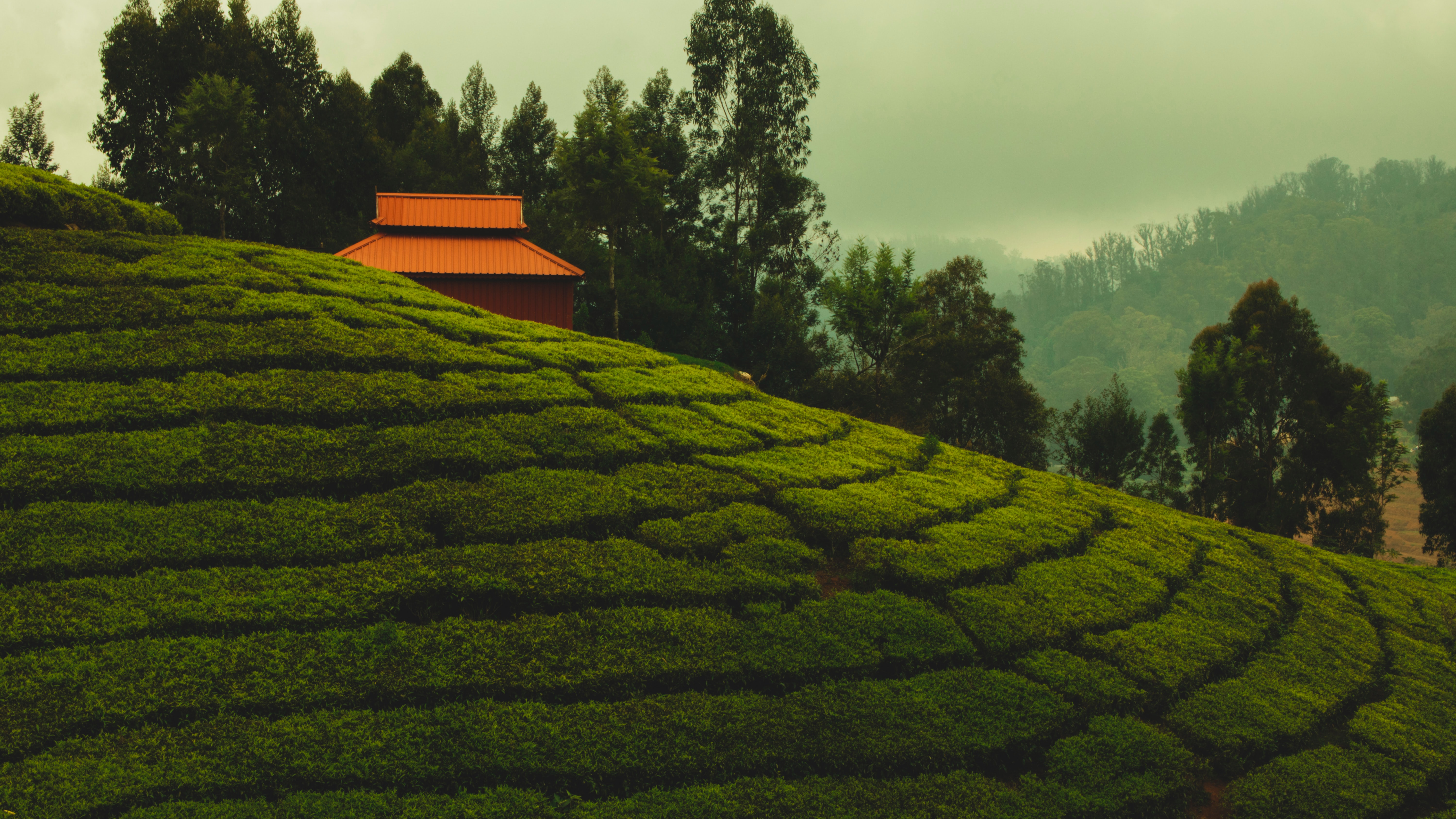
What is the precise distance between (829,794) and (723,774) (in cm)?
86

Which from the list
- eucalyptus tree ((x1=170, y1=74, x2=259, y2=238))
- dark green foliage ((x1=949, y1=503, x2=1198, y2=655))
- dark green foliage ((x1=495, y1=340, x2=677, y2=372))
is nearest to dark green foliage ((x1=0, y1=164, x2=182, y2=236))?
dark green foliage ((x1=495, y1=340, x2=677, y2=372))

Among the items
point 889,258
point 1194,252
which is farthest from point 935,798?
point 1194,252

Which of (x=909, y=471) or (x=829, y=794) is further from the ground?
(x=909, y=471)

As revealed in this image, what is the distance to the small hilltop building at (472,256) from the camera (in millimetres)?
22047

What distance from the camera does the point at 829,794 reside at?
20.9 feet

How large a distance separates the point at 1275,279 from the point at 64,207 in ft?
409

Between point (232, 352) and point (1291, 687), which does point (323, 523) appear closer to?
point (232, 352)

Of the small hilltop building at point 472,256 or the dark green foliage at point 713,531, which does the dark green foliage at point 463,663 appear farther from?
the small hilltop building at point 472,256

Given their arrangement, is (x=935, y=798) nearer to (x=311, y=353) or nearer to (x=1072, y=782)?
(x=1072, y=782)

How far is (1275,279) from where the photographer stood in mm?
105125

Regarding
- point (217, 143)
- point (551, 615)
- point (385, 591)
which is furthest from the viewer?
point (217, 143)

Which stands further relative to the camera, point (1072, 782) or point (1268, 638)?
point (1268, 638)

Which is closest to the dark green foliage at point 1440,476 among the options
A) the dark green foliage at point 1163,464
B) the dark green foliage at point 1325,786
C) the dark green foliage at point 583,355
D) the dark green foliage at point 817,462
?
the dark green foliage at point 1163,464

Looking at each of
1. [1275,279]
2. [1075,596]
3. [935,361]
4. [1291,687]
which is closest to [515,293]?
[1075,596]
